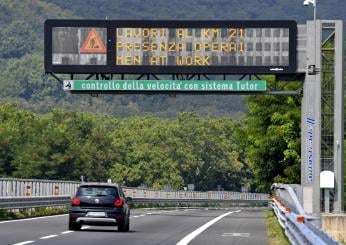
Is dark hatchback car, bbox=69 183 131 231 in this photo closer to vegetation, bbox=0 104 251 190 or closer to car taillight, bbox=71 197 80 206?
car taillight, bbox=71 197 80 206

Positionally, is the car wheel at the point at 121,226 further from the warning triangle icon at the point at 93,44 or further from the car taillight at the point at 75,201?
the warning triangle icon at the point at 93,44

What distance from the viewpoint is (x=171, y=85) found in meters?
50.9

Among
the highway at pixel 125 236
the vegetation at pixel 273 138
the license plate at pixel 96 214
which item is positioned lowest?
the highway at pixel 125 236

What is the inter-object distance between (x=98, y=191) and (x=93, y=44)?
58.8 feet

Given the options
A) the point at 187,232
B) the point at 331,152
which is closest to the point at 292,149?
the point at 331,152

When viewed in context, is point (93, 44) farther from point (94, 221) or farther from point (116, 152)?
point (116, 152)

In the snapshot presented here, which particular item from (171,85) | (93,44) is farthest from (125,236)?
(171,85)

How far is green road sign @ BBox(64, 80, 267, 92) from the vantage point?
1994 inches

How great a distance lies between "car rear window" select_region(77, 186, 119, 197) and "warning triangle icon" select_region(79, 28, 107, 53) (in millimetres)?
17406

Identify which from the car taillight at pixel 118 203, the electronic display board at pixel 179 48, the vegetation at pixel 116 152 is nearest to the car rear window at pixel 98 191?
the car taillight at pixel 118 203

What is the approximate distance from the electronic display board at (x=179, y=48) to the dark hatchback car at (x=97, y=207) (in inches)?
669

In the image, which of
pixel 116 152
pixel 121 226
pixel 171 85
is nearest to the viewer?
pixel 121 226

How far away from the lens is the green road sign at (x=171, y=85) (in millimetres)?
50656

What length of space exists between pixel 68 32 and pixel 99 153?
99505mm
